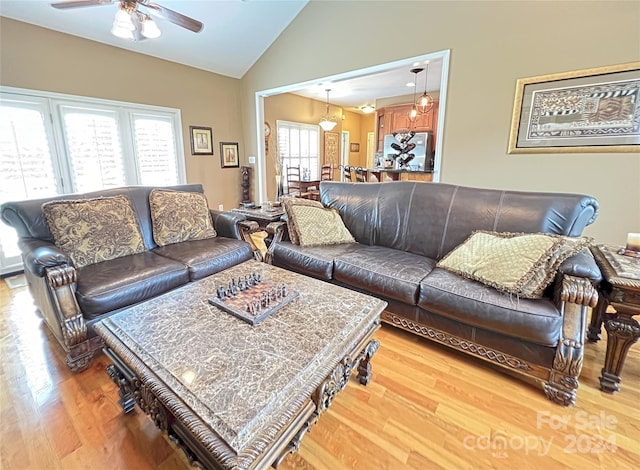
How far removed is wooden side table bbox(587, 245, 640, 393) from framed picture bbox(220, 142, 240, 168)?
16.8 ft

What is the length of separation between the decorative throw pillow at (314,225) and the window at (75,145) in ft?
9.33

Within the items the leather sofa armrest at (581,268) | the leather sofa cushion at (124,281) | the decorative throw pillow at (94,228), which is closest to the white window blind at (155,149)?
the decorative throw pillow at (94,228)

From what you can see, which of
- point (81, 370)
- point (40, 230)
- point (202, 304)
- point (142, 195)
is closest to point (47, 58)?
point (142, 195)

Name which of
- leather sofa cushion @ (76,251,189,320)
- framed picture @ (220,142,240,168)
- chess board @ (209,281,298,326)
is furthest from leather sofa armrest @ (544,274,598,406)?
framed picture @ (220,142,240,168)

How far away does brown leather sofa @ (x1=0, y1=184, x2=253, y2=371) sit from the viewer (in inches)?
64.5

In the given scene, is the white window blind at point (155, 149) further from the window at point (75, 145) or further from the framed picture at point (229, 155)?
the framed picture at point (229, 155)

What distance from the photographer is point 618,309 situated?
4.67 feet

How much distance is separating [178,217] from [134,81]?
2.66 metres

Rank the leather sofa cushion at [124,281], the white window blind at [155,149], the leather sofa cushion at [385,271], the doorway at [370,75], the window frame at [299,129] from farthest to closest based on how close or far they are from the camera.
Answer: the window frame at [299,129] → the white window blind at [155,149] → the doorway at [370,75] → the leather sofa cushion at [385,271] → the leather sofa cushion at [124,281]

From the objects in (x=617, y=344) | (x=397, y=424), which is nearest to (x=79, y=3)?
(x=397, y=424)

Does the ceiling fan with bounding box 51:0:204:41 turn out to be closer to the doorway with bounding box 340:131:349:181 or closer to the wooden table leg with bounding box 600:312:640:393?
the wooden table leg with bounding box 600:312:640:393

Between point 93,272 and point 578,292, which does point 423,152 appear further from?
point 93,272

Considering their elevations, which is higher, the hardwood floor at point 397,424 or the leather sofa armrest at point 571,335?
the leather sofa armrest at point 571,335

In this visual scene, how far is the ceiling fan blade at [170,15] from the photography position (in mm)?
2094
